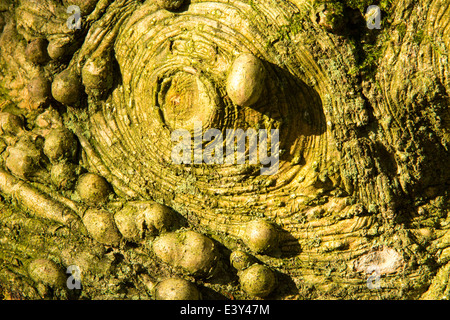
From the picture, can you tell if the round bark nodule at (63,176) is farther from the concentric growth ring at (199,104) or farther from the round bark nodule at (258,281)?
the round bark nodule at (258,281)

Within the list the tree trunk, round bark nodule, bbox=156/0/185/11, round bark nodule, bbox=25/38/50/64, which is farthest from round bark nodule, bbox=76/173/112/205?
round bark nodule, bbox=156/0/185/11

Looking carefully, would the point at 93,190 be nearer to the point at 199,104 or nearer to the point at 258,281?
the point at 199,104

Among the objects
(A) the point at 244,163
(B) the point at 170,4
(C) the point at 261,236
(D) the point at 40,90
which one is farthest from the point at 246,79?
(D) the point at 40,90

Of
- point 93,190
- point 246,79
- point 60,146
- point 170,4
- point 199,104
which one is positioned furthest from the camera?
point 60,146

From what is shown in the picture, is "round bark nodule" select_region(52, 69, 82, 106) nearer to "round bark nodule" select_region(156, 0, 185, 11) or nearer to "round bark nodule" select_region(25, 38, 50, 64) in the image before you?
"round bark nodule" select_region(25, 38, 50, 64)

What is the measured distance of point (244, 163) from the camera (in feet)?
9.73

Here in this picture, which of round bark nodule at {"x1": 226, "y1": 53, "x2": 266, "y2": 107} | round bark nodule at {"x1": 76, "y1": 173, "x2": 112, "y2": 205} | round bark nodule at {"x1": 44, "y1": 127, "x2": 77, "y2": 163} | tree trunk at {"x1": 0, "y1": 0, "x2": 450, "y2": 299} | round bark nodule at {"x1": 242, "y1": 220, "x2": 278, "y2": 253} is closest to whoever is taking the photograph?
round bark nodule at {"x1": 226, "y1": 53, "x2": 266, "y2": 107}

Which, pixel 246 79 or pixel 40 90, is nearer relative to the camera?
pixel 246 79

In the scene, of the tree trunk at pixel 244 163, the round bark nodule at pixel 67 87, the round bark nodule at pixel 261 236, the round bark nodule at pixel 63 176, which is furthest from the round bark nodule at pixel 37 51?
the round bark nodule at pixel 261 236

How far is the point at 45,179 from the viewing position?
131 inches

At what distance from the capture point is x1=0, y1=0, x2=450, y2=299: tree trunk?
2.78 meters

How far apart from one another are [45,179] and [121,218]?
81 centimetres

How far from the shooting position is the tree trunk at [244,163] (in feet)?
9.12

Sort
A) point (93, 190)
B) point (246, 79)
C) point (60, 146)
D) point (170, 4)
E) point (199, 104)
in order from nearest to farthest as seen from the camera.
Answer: point (246, 79) → point (199, 104) → point (170, 4) → point (93, 190) → point (60, 146)
